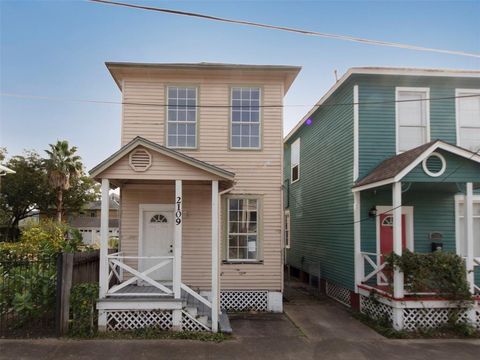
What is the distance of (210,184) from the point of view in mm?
8953

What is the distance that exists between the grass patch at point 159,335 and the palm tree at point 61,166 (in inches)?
1030

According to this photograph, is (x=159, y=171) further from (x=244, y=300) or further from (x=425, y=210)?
(x=425, y=210)

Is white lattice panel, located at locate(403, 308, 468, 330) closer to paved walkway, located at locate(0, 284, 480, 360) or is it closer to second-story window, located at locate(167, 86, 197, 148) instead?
paved walkway, located at locate(0, 284, 480, 360)

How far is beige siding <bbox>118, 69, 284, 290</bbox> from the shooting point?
9.29 metres

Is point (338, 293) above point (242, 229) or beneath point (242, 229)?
beneath

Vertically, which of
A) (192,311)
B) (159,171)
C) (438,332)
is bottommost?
(438,332)

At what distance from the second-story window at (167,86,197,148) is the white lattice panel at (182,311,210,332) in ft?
14.9

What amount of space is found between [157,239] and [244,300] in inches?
111

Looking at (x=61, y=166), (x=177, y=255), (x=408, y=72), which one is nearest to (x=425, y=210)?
(x=408, y=72)

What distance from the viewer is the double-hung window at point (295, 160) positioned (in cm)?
1533

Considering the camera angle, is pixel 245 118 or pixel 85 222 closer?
pixel 245 118

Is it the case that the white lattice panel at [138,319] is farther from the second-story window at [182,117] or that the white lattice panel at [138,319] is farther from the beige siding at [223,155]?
the second-story window at [182,117]

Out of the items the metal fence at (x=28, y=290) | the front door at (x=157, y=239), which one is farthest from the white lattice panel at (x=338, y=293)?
the metal fence at (x=28, y=290)

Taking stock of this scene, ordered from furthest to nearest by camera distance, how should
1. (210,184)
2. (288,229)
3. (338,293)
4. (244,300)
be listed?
1. (288,229)
2. (338,293)
3. (244,300)
4. (210,184)
